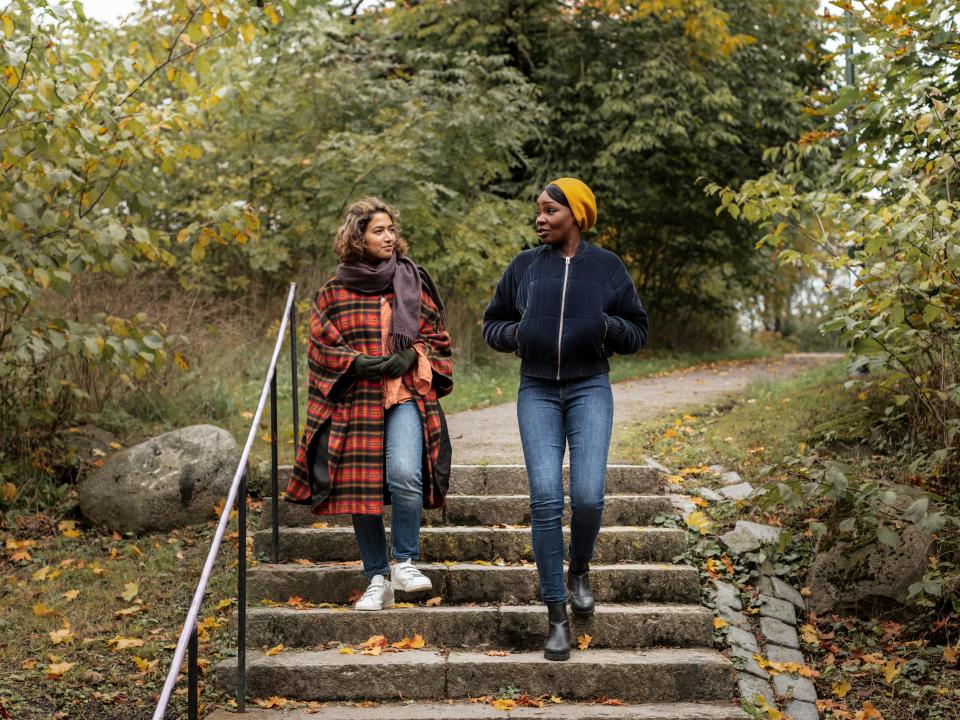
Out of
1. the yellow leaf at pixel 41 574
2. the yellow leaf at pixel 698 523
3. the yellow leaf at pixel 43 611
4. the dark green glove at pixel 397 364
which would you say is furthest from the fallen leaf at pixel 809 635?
the yellow leaf at pixel 41 574

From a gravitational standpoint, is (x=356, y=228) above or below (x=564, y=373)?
above

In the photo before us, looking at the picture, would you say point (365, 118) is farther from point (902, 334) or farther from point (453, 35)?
point (902, 334)

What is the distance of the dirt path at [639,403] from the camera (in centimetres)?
675

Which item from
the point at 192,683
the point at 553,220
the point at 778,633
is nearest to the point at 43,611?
the point at 192,683

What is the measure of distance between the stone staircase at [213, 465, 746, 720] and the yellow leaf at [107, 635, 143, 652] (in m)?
0.57

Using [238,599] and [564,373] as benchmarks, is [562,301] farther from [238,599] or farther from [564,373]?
[238,599]

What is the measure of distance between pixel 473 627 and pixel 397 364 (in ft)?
3.77

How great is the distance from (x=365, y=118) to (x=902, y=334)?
828cm

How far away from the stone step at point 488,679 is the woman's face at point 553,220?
1.68m

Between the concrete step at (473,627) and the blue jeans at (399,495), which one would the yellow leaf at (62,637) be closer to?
the concrete step at (473,627)

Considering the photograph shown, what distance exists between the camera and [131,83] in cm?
617

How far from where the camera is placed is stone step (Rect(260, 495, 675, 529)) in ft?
17.2

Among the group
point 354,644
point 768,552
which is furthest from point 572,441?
point 768,552

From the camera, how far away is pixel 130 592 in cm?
520
